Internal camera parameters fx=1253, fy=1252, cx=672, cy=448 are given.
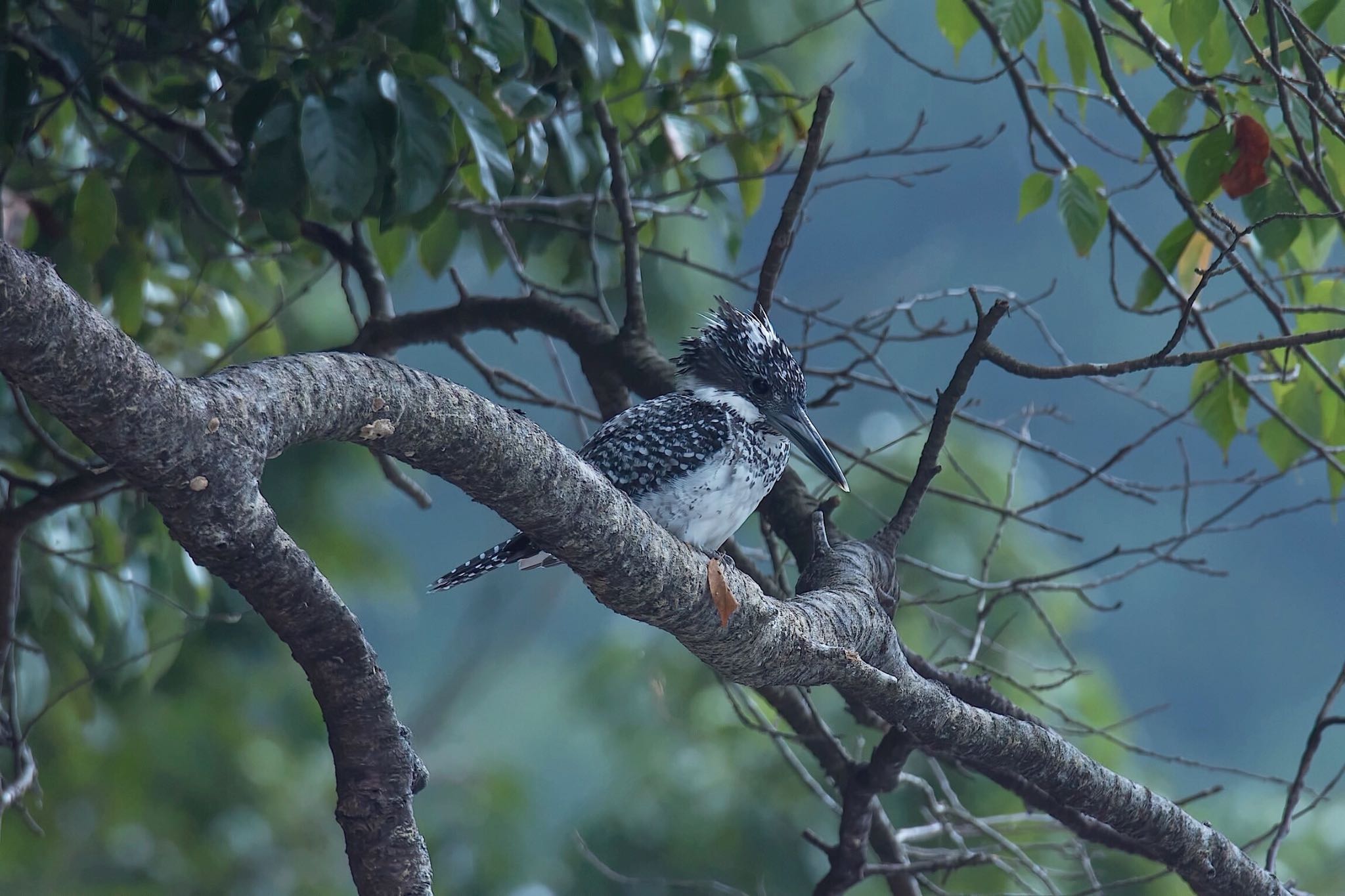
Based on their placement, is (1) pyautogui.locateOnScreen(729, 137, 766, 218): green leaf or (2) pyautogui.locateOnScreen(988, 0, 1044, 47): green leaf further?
(1) pyautogui.locateOnScreen(729, 137, 766, 218): green leaf

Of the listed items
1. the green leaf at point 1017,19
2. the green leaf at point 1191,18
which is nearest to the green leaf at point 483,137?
the green leaf at point 1017,19

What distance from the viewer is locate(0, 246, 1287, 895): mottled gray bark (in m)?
0.76

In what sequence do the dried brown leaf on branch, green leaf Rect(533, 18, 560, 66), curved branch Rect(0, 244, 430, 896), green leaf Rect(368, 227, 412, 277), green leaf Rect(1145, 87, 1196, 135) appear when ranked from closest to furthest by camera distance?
curved branch Rect(0, 244, 430, 896)
the dried brown leaf on branch
green leaf Rect(533, 18, 560, 66)
green leaf Rect(1145, 87, 1196, 135)
green leaf Rect(368, 227, 412, 277)

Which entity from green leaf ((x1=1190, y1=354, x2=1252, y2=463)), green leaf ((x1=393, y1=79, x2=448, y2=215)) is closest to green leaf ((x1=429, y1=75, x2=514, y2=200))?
green leaf ((x1=393, y1=79, x2=448, y2=215))

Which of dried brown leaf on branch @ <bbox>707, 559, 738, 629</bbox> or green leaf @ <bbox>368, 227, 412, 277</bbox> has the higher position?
green leaf @ <bbox>368, 227, 412, 277</bbox>

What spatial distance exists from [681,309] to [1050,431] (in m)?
5.84

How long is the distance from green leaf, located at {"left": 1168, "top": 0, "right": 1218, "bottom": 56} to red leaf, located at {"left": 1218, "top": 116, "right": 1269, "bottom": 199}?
0.14 meters

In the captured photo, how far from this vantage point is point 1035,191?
167 cm

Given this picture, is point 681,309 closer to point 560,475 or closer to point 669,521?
point 669,521

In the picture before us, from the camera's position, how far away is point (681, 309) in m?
5.27

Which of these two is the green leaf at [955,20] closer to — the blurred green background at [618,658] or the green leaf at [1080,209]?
the green leaf at [1080,209]

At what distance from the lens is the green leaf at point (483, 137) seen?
1.32m

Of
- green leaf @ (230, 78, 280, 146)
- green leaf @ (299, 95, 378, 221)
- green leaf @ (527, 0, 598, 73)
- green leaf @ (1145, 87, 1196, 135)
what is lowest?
green leaf @ (299, 95, 378, 221)

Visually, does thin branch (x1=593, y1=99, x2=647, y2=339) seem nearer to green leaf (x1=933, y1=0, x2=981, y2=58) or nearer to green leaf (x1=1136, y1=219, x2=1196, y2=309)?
green leaf (x1=933, y1=0, x2=981, y2=58)
